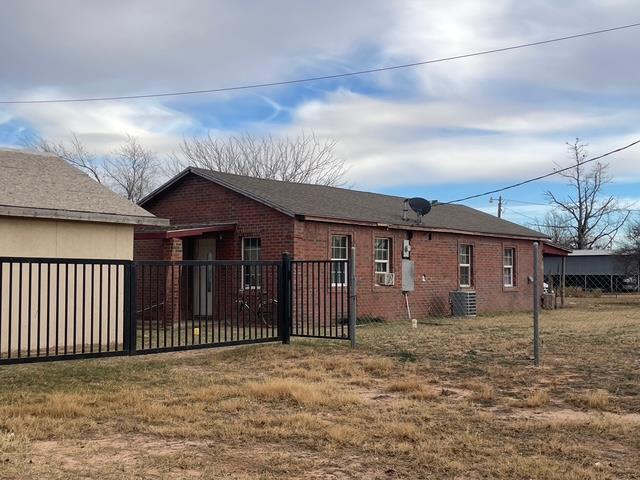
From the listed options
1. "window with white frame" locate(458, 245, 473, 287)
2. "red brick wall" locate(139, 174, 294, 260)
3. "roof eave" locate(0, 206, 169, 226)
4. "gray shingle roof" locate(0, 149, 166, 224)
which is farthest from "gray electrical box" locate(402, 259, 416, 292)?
"gray shingle roof" locate(0, 149, 166, 224)

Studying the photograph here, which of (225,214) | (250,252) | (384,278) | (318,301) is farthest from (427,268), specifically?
(318,301)

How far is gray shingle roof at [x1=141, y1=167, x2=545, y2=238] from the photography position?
693 inches

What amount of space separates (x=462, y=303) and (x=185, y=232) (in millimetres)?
8656

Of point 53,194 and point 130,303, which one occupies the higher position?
point 53,194

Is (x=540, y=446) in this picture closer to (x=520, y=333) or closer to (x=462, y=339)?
(x=462, y=339)

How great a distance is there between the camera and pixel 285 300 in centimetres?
1209

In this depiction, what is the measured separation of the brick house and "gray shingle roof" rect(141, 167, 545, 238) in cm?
5

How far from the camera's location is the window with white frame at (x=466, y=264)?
21984mm

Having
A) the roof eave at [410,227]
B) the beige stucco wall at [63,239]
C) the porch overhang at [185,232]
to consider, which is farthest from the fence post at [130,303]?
the roof eave at [410,227]

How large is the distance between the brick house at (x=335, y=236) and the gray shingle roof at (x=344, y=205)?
52 millimetres

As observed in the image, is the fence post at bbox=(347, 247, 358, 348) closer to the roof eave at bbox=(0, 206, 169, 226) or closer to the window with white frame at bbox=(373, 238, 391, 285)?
the roof eave at bbox=(0, 206, 169, 226)

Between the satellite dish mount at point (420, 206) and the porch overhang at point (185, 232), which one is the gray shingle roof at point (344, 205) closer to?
the satellite dish mount at point (420, 206)

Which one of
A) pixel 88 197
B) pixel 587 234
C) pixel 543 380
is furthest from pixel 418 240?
pixel 587 234

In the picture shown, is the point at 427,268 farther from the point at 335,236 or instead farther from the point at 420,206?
the point at 335,236
